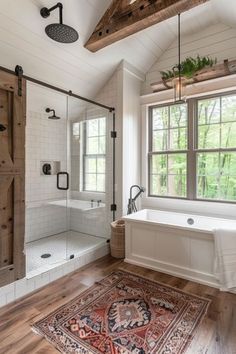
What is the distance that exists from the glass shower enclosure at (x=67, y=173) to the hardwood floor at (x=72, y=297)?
78 centimetres

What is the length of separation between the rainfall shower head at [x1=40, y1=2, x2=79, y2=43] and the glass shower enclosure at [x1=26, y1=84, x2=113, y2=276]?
3.49 feet

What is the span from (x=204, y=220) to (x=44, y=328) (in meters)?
2.30

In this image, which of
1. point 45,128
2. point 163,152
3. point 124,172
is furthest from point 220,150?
point 45,128

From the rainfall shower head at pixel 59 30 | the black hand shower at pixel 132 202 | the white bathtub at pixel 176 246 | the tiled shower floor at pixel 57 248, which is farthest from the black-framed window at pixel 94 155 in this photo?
the rainfall shower head at pixel 59 30

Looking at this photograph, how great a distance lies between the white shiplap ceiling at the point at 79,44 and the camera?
87.5 inches

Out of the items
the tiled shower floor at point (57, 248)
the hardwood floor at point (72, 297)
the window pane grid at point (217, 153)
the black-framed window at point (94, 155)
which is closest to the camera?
the hardwood floor at point (72, 297)

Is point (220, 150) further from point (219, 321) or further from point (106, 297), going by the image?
point (106, 297)

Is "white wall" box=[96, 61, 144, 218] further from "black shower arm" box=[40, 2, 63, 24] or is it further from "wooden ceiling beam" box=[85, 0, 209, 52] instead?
"black shower arm" box=[40, 2, 63, 24]

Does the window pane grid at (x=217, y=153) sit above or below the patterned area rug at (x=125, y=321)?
above

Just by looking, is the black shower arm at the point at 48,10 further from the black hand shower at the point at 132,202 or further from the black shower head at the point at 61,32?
the black hand shower at the point at 132,202

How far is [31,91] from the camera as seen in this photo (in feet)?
10.0

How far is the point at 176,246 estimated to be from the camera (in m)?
2.60

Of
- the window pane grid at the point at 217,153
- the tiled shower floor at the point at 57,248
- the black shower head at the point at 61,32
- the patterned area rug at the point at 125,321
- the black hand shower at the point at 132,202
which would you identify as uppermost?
the black shower head at the point at 61,32

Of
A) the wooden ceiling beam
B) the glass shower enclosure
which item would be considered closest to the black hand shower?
the glass shower enclosure
